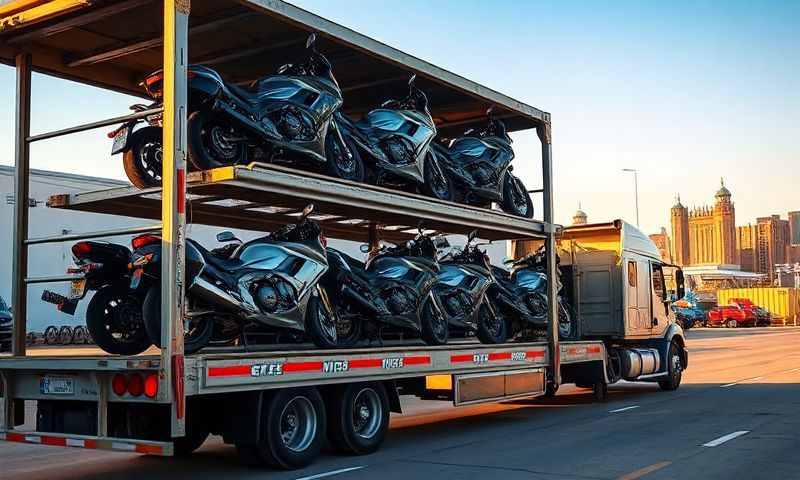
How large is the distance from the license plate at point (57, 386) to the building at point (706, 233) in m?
147

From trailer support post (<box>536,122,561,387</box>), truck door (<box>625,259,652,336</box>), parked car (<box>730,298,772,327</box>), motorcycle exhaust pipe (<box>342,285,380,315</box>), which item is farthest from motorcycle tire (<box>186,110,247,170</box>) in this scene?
parked car (<box>730,298,772,327</box>)

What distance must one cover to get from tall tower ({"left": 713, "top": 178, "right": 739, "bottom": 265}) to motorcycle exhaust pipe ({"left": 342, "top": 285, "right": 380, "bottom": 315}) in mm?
149601

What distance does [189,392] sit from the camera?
7496 millimetres

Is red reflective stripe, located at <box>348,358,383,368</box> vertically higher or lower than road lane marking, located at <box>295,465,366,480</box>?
higher

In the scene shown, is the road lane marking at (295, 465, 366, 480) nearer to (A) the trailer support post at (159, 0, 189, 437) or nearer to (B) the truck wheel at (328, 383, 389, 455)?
(B) the truck wheel at (328, 383, 389, 455)

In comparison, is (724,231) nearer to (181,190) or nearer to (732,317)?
(732,317)

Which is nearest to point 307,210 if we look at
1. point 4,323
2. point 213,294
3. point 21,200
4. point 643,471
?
point 213,294

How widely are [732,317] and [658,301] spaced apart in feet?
156

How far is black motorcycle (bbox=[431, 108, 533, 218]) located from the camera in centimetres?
1252

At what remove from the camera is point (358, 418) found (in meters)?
9.66

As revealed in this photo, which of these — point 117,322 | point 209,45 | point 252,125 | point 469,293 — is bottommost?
point 117,322

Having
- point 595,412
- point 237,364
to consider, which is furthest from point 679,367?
point 237,364

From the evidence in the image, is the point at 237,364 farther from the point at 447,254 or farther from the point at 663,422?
the point at 663,422

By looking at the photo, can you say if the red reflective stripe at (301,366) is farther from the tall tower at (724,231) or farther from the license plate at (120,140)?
the tall tower at (724,231)
